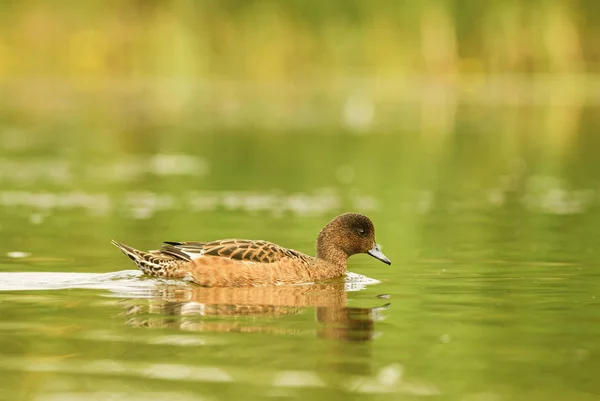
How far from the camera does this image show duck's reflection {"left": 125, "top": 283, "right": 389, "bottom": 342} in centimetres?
941

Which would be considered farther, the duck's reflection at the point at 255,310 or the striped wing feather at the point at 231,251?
the striped wing feather at the point at 231,251

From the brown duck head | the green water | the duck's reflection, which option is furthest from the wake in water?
the brown duck head

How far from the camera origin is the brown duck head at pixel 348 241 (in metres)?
12.7

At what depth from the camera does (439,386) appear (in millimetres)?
7680

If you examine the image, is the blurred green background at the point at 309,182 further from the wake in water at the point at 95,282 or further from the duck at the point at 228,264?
the duck at the point at 228,264

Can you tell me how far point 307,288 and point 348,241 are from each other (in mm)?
1058

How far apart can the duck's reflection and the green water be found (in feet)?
0.08

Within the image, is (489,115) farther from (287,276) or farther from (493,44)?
(287,276)

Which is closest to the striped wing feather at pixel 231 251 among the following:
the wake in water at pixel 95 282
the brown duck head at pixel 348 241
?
the wake in water at pixel 95 282

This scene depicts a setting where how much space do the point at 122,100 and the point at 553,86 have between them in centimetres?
1824

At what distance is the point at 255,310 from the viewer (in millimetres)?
10305

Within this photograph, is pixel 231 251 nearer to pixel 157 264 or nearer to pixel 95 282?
pixel 157 264

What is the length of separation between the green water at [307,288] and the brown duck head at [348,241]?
0.93 ft

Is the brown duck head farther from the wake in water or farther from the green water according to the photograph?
the wake in water
